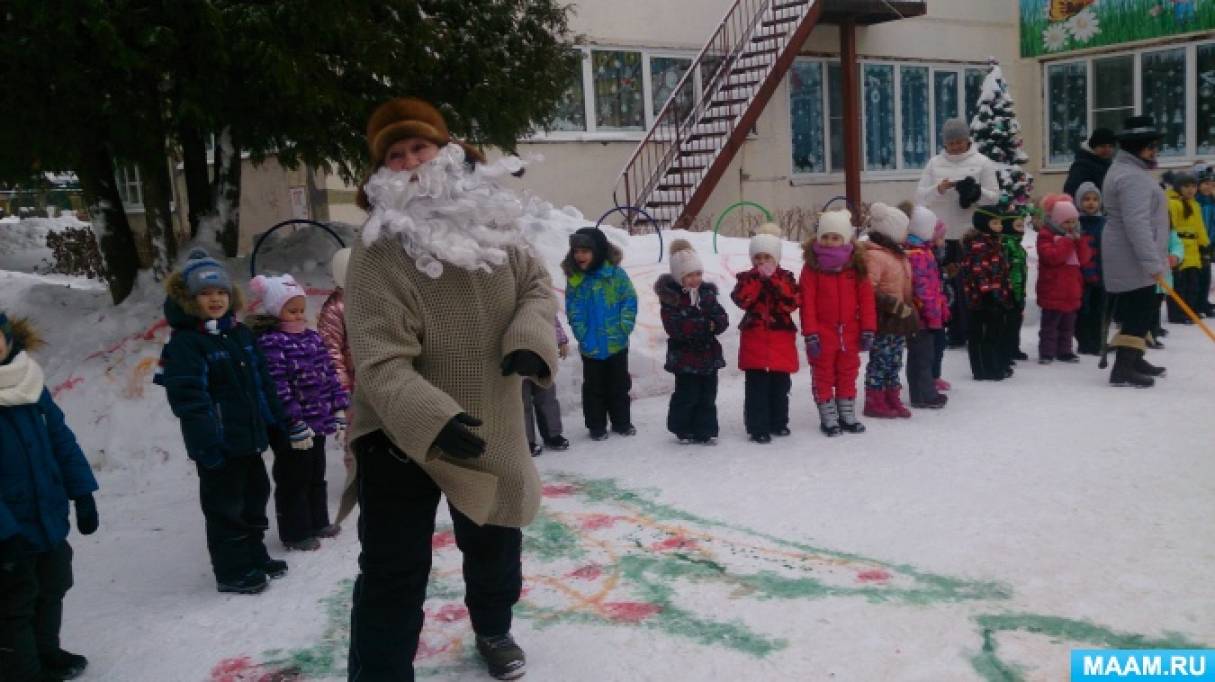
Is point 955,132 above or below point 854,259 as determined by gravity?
above

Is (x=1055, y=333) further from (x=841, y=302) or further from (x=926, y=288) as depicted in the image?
(x=841, y=302)

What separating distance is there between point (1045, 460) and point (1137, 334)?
2.21 metres

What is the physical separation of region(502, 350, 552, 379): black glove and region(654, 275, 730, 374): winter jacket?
3.45 m

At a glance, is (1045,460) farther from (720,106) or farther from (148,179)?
(720,106)

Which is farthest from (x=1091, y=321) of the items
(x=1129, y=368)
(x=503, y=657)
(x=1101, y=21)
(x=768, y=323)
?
(x=1101, y=21)

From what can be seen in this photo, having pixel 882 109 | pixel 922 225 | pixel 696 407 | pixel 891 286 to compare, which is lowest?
pixel 696 407

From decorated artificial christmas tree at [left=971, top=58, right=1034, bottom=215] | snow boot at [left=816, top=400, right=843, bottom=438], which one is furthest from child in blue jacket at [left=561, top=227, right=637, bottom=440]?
decorated artificial christmas tree at [left=971, top=58, right=1034, bottom=215]

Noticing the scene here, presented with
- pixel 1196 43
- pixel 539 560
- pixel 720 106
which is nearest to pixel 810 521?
pixel 539 560

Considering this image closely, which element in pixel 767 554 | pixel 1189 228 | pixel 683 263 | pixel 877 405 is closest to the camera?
pixel 767 554

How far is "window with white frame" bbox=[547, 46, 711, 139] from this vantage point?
46.6 feet

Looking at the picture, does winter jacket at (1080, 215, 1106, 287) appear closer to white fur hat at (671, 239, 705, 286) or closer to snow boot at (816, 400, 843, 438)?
snow boot at (816, 400, 843, 438)

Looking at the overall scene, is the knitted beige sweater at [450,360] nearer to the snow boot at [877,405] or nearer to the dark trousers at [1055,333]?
the snow boot at [877,405]

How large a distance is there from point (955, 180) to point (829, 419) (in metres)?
2.95

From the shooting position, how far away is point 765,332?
20.4ft
